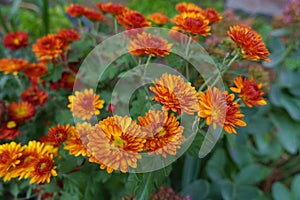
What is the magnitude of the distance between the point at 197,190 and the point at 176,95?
0.45 meters

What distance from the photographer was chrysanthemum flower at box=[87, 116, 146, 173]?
0.45m

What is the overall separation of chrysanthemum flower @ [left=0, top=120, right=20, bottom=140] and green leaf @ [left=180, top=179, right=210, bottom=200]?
17.7 inches

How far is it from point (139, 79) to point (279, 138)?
649 mm

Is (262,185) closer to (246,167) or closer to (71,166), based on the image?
(246,167)

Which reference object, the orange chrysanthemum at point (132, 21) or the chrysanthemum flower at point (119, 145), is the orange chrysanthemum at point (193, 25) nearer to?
the orange chrysanthemum at point (132, 21)

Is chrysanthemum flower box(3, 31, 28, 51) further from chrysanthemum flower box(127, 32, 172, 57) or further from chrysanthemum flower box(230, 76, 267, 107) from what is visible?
chrysanthemum flower box(230, 76, 267, 107)

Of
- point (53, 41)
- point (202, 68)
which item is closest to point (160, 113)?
point (202, 68)

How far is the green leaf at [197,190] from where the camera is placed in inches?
32.7

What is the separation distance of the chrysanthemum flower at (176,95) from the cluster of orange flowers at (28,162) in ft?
0.67

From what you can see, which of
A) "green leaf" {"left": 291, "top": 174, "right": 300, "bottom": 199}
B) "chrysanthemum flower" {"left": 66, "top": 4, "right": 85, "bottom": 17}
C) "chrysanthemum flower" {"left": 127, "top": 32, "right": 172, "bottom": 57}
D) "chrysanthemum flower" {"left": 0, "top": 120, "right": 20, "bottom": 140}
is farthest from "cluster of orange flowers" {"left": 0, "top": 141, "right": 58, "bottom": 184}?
"green leaf" {"left": 291, "top": 174, "right": 300, "bottom": 199}

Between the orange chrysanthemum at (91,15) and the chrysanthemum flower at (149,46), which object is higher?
the chrysanthemum flower at (149,46)

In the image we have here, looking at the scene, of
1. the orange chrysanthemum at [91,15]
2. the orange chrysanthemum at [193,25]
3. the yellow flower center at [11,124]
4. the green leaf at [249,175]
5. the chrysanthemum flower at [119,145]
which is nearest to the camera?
the chrysanthemum flower at [119,145]

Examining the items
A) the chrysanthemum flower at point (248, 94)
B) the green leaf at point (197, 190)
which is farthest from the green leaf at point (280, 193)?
the chrysanthemum flower at point (248, 94)

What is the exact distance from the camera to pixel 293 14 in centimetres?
95
